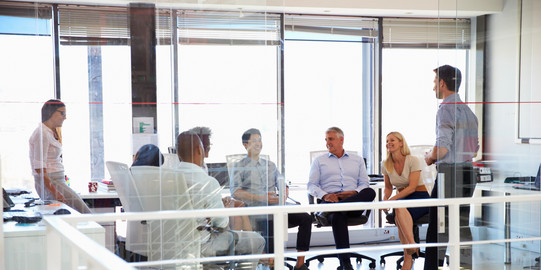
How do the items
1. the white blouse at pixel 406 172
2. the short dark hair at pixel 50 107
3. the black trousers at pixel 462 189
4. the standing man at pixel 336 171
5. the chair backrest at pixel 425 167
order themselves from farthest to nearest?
the chair backrest at pixel 425 167 < the standing man at pixel 336 171 < the white blouse at pixel 406 172 < the black trousers at pixel 462 189 < the short dark hair at pixel 50 107

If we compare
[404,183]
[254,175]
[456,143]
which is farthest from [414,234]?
[254,175]

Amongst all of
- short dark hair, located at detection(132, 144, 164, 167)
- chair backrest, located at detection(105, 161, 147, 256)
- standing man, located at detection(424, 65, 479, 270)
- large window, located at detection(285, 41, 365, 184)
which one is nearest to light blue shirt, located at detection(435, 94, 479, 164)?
standing man, located at detection(424, 65, 479, 270)

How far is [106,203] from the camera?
3.28 m

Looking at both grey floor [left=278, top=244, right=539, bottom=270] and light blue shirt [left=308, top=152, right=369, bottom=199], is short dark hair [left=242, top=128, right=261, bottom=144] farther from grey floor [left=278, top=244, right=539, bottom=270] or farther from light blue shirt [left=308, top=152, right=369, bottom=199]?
light blue shirt [left=308, top=152, right=369, bottom=199]

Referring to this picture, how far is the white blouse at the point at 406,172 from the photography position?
472 centimetres

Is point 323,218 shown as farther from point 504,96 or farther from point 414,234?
point 504,96

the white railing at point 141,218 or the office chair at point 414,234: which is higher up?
the white railing at point 141,218

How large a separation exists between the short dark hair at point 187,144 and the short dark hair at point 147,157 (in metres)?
0.10

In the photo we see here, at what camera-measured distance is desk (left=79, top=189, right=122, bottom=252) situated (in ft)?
10.1

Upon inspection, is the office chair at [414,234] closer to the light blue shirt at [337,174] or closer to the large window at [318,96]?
the light blue shirt at [337,174]

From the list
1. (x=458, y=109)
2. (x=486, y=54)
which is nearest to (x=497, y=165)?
(x=458, y=109)

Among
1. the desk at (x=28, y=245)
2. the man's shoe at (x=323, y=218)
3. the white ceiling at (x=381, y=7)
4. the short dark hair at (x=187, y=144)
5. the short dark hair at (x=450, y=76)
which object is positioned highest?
the white ceiling at (x=381, y=7)

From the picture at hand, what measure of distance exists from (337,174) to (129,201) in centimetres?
214

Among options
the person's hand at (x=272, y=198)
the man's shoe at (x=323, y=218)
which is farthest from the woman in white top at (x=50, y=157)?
the man's shoe at (x=323, y=218)
